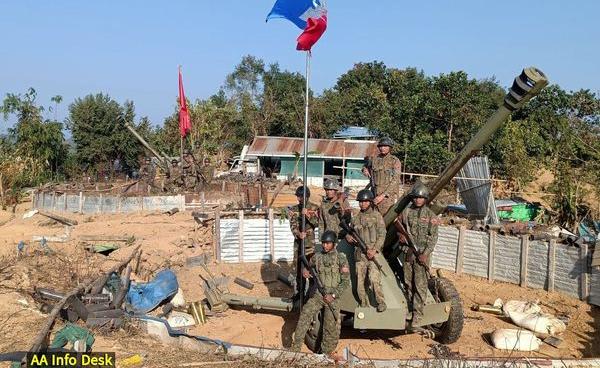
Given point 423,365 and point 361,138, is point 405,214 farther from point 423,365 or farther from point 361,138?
point 361,138

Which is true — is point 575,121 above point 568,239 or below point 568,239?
above

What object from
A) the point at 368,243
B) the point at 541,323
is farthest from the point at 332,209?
the point at 541,323

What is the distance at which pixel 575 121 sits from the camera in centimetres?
3269

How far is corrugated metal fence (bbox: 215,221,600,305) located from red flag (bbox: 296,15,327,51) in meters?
5.56

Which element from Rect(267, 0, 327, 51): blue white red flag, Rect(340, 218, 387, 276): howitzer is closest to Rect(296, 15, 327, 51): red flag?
Rect(267, 0, 327, 51): blue white red flag

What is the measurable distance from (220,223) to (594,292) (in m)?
7.81

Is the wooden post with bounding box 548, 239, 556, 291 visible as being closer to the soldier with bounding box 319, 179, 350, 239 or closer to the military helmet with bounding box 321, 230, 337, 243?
the soldier with bounding box 319, 179, 350, 239

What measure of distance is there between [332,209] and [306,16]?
285cm

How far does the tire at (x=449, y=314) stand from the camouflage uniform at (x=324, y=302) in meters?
1.68

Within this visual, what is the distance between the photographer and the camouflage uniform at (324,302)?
717 centimetres

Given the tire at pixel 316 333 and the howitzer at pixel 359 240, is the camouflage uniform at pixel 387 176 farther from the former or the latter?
the tire at pixel 316 333

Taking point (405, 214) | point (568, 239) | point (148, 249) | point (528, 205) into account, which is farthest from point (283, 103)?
point (405, 214)

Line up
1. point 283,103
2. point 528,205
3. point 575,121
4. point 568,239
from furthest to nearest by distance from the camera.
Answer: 1. point 283,103
2. point 575,121
3. point 528,205
4. point 568,239

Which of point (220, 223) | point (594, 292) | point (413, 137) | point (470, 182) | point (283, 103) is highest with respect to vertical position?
point (283, 103)
